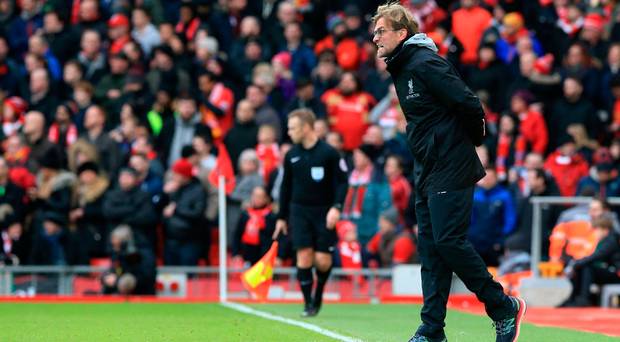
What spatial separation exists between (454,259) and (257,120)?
12618 millimetres

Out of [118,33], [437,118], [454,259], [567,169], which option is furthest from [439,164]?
[118,33]

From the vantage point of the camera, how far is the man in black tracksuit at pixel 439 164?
8977 mm

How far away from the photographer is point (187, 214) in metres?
19.5

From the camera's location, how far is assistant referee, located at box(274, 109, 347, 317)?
14688 mm

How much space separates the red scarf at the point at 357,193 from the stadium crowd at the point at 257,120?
0.02 m

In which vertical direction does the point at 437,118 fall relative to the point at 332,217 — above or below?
above

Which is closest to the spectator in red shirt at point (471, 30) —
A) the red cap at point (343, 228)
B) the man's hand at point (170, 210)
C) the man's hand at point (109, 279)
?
the red cap at point (343, 228)

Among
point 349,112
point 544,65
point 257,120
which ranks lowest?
point 257,120

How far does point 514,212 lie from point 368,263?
2.33m

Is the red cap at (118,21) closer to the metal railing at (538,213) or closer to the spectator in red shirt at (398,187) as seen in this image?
the spectator in red shirt at (398,187)

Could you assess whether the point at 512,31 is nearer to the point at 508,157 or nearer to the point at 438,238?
the point at 508,157

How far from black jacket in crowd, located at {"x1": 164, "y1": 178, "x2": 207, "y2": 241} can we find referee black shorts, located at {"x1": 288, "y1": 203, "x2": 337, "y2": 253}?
4989mm

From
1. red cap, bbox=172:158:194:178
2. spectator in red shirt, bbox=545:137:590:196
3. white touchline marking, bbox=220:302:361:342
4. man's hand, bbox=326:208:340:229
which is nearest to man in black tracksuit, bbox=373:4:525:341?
white touchline marking, bbox=220:302:361:342

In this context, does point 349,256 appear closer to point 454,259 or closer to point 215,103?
point 215,103
